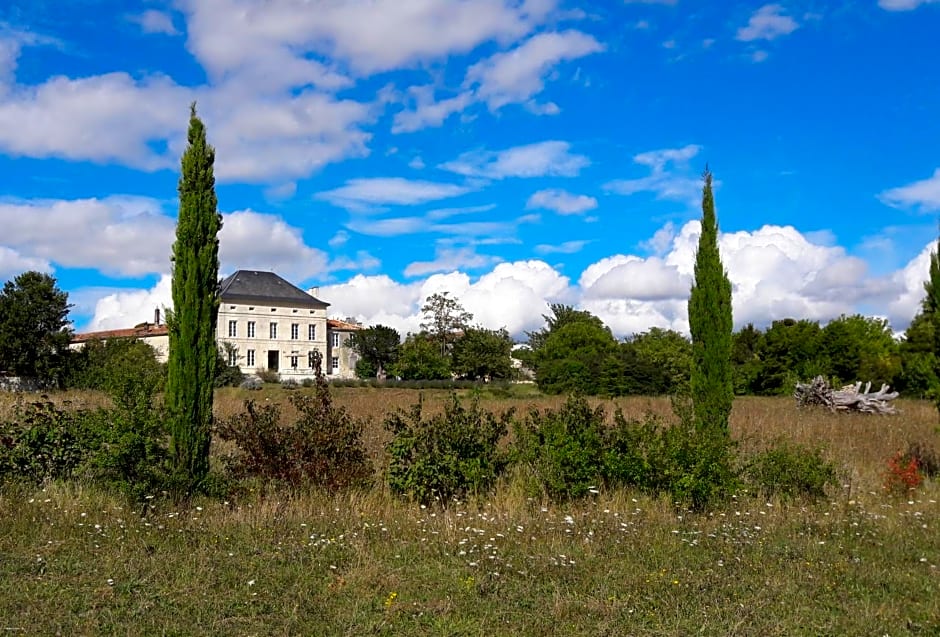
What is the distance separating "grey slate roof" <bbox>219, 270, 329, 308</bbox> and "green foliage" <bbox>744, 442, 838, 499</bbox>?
5927 centimetres

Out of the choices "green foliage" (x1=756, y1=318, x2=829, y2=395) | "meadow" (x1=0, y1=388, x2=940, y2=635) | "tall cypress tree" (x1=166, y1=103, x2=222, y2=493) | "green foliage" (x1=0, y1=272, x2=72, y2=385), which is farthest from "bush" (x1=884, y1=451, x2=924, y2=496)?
"green foliage" (x1=0, y1=272, x2=72, y2=385)

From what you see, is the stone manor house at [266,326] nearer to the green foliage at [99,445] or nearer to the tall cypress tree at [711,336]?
the tall cypress tree at [711,336]

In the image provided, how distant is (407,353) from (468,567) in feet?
171

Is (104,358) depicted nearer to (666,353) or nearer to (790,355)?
(666,353)

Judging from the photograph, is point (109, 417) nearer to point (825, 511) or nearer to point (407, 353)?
point (825, 511)

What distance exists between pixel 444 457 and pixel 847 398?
52.5 feet

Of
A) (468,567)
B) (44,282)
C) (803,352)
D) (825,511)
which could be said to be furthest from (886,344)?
(44,282)

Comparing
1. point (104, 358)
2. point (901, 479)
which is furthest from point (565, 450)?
point (104, 358)

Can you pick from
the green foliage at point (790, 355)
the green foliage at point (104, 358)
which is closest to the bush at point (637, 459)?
the green foliage at point (104, 358)

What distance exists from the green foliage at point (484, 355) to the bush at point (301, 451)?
4838cm

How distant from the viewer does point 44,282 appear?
44.8m

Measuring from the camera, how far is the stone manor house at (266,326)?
213ft

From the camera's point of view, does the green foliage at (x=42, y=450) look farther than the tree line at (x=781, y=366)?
No

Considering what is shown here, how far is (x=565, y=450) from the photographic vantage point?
27.2ft
